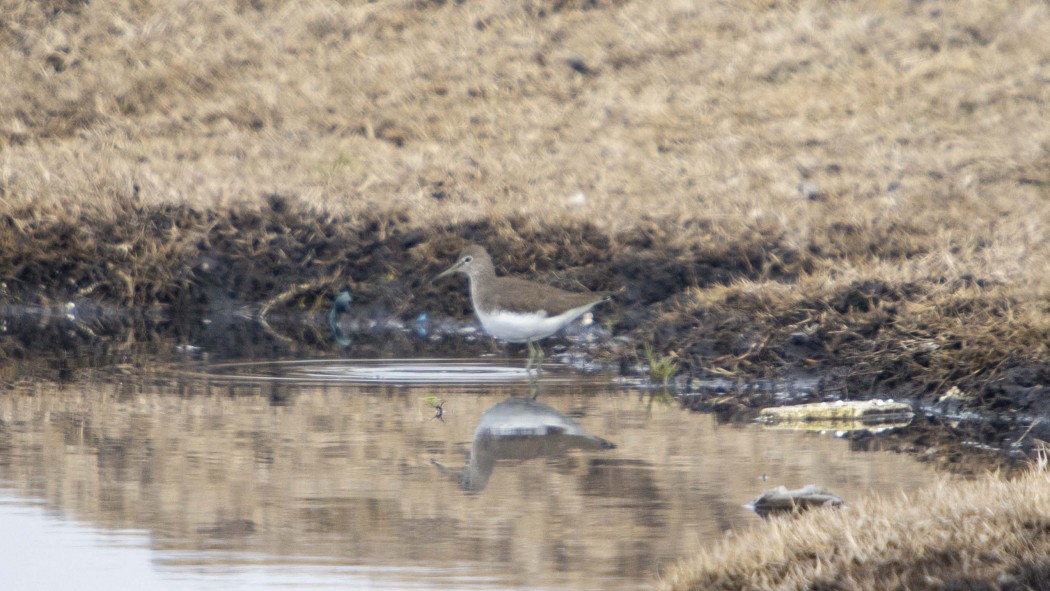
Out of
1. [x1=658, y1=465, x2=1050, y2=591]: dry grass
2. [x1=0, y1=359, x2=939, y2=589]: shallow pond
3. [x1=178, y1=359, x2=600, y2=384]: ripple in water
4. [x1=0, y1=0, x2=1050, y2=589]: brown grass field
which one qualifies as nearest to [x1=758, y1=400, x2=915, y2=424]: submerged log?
[x1=0, y1=359, x2=939, y2=589]: shallow pond

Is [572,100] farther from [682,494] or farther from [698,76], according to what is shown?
[682,494]

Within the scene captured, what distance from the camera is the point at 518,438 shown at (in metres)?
9.55

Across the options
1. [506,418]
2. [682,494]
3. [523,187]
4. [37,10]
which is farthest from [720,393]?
[37,10]

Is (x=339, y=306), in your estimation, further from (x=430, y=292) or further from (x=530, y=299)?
(x=530, y=299)

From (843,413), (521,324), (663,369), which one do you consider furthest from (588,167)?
(843,413)

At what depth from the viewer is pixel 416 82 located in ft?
80.3

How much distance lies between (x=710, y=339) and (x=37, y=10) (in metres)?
18.8

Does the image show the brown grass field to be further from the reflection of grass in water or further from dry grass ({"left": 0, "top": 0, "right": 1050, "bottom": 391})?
the reflection of grass in water

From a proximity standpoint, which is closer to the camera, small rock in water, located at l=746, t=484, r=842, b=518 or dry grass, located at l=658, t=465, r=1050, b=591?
dry grass, located at l=658, t=465, r=1050, b=591

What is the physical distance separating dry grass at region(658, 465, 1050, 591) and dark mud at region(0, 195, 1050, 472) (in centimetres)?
534

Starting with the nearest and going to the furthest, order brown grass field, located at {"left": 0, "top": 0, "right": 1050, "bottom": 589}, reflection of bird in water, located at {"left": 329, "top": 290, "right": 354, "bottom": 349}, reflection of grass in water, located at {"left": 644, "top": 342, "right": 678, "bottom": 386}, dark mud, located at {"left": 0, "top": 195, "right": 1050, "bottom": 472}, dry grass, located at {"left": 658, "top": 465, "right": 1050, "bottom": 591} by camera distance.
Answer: dry grass, located at {"left": 658, "top": 465, "right": 1050, "bottom": 591} → dark mud, located at {"left": 0, "top": 195, "right": 1050, "bottom": 472} → reflection of grass in water, located at {"left": 644, "top": 342, "right": 678, "bottom": 386} → brown grass field, located at {"left": 0, "top": 0, "right": 1050, "bottom": 589} → reflection of bird in water, located at {"left": 329, "top": 290, "right": 354, "bottom": 349}

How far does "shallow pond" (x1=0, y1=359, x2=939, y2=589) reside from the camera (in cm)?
653

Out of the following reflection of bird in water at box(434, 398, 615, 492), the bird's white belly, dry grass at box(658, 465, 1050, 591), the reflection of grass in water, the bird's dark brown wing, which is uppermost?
the bird's dark brown wing

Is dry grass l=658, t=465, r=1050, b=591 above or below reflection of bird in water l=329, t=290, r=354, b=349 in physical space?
below
